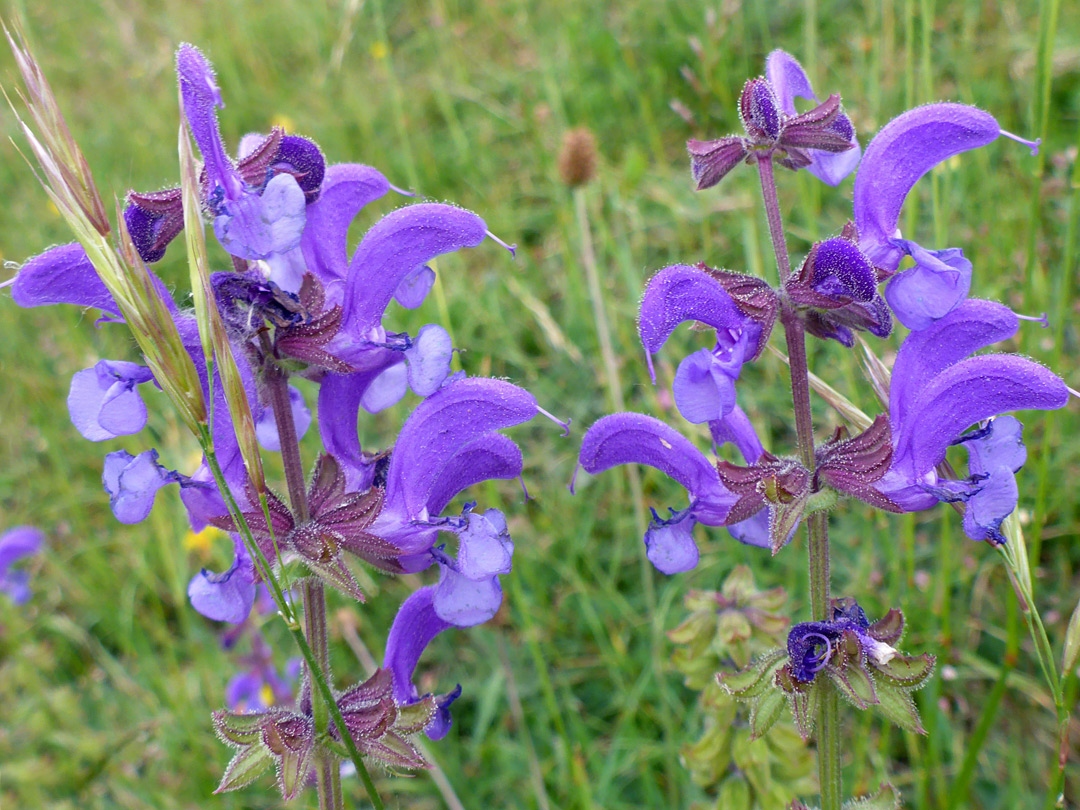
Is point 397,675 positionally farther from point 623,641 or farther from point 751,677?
Result: point 623,641

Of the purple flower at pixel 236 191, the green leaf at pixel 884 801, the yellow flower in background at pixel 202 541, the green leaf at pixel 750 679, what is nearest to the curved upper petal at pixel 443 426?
the purple flower at pixel 236 191

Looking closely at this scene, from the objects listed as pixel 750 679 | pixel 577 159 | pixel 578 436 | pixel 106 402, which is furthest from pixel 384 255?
pixel 578 436

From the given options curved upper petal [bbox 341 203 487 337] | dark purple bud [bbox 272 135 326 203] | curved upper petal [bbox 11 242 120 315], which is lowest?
curved upper petal [bbox 341 203 487 337]

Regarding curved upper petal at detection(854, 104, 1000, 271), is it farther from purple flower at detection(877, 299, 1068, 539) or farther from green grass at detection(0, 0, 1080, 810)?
green grass at detection(0, 0, 1080, 810)

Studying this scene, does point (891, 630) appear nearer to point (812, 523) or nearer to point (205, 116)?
point (812, 523)

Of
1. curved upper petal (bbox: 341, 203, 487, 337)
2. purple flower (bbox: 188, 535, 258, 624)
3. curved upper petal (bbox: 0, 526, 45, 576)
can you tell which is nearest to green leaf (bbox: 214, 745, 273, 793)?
purple flower (bbox: 188, 535, 258, 624)

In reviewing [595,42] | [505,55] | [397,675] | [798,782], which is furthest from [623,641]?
[505,55]

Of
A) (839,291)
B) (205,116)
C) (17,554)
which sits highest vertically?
(205,116)
